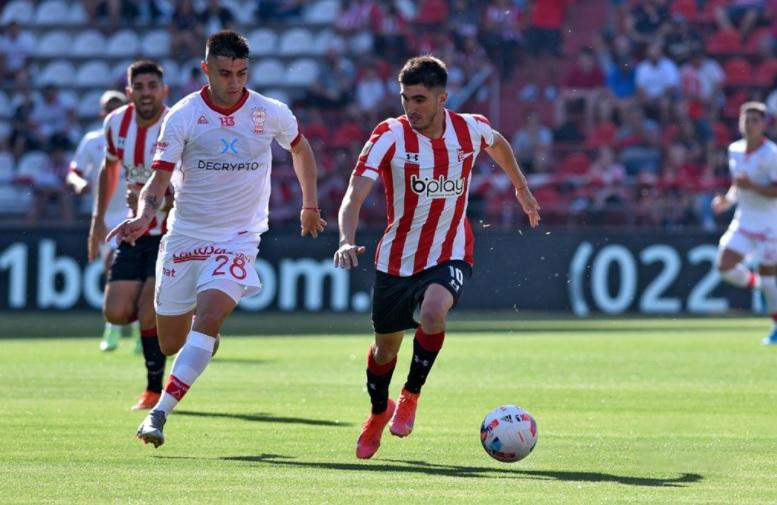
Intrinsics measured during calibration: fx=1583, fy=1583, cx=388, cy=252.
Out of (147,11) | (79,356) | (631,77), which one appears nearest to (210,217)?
(79,356)

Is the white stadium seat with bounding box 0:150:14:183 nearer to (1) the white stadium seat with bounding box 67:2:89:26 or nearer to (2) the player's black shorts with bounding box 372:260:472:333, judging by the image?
(1) the white stadium seat with bounding box 67:2:89:26

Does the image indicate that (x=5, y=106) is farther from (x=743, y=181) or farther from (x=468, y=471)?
(x=468, y=471)

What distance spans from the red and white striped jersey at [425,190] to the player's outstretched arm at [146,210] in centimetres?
113

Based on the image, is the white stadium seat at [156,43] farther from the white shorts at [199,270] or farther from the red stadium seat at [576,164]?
the white shorts at [199,270]

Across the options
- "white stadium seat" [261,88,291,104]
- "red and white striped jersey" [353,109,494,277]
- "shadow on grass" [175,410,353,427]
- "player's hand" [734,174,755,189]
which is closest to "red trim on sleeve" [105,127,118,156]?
"shadow on grass" [175,410,353,427]

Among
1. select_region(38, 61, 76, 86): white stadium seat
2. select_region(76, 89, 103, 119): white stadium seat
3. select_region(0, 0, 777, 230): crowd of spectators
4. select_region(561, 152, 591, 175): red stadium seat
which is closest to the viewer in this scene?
select_region(0, 0, 777, 230): crowd of spectators

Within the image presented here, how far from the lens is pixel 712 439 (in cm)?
925

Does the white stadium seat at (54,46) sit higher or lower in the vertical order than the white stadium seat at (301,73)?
higher

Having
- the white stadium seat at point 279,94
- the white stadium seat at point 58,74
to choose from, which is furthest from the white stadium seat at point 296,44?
the white stadium seat at point 58,74

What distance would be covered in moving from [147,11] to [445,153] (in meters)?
20.5

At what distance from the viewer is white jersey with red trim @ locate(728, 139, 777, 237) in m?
18.2

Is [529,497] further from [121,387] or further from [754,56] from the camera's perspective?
[754,56]

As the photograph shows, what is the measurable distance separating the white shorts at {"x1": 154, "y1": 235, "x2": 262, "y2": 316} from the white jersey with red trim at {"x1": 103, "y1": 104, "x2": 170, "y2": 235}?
2.27 m

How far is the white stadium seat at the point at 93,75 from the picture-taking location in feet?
91.5
